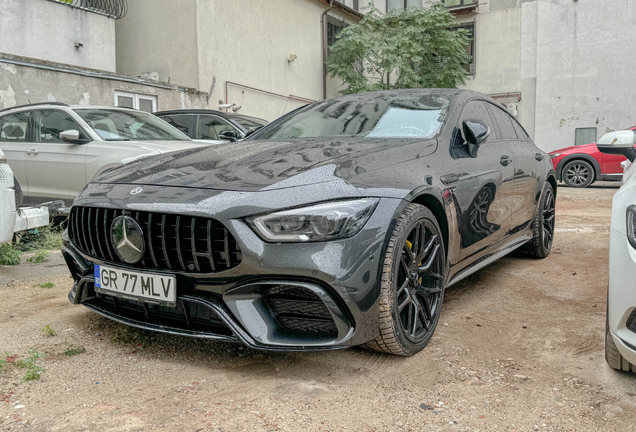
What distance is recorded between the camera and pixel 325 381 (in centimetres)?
236

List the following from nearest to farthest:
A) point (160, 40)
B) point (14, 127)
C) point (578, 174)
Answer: point (14, 127) → point (578, 174) → point (160, 40)

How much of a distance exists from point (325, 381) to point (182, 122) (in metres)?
6.78

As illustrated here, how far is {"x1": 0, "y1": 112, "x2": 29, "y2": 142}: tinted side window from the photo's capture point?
6746 mm

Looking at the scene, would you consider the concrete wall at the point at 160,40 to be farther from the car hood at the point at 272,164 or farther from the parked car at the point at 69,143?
the car hood at the point at 272,164

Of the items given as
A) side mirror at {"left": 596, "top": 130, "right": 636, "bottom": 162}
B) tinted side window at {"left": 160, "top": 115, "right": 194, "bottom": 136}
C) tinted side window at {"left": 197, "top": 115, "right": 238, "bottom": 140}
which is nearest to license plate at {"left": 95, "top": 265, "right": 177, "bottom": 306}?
side mirror at {"left": 596, "top": 130, "right": 636, "bottom": 162}

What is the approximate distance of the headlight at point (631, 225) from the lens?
2014 millimetres

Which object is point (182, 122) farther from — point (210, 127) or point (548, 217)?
point (548, 217)

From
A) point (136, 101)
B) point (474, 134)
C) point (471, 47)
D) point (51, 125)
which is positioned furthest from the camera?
point (471, 47)

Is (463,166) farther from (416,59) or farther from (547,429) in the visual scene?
(416,59)

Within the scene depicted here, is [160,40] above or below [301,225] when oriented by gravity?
above

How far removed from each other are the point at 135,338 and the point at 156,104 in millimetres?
9913

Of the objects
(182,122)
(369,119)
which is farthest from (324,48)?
(369,119)

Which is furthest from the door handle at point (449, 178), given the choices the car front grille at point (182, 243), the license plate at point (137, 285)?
the license plate at point (137, 285)

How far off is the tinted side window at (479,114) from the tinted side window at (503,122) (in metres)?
0.14
